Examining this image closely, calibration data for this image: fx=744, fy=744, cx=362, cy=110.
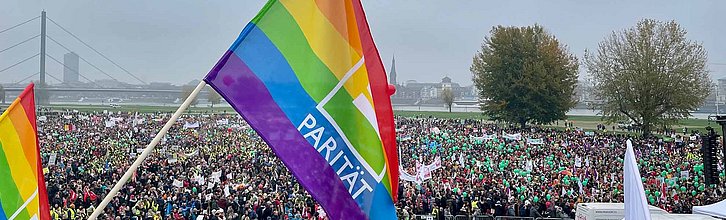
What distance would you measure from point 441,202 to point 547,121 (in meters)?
37.4

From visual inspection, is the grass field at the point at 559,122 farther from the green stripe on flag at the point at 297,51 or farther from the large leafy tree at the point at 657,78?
the green stripe on flag at the point at 297,51

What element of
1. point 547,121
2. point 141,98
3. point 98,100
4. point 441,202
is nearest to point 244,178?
point 441,202

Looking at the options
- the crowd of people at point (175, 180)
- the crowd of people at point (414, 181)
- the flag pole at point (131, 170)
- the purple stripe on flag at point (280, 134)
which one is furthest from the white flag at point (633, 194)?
the crowd of people at point (175, 180)

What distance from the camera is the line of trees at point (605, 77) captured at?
149ft

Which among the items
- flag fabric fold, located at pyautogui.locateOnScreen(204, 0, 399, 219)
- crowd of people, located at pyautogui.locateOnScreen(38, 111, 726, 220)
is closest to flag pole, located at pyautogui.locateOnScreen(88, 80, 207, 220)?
flag fabric fold, located at pyautogui.locateOnScreen(204, 0, 399, 219)

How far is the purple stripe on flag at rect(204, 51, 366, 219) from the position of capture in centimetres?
502

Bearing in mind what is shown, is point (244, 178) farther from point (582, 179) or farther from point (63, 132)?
point (63, 132)

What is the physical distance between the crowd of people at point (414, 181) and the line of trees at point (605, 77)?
6351mm

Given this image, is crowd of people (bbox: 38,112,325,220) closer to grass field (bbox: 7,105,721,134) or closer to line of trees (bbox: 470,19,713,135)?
line of trees (bbox: 470,19,713,135)

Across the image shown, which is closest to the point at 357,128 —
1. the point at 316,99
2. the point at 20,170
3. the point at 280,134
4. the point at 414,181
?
the point at 316,99

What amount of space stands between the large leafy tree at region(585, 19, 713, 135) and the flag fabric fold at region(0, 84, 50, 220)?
43.9 meters

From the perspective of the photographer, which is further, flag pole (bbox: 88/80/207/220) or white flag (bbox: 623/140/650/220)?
white flag (bbox: 623/140/650/220)

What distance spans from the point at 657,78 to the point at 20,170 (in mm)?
44341

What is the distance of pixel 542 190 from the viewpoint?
21.3 metres
